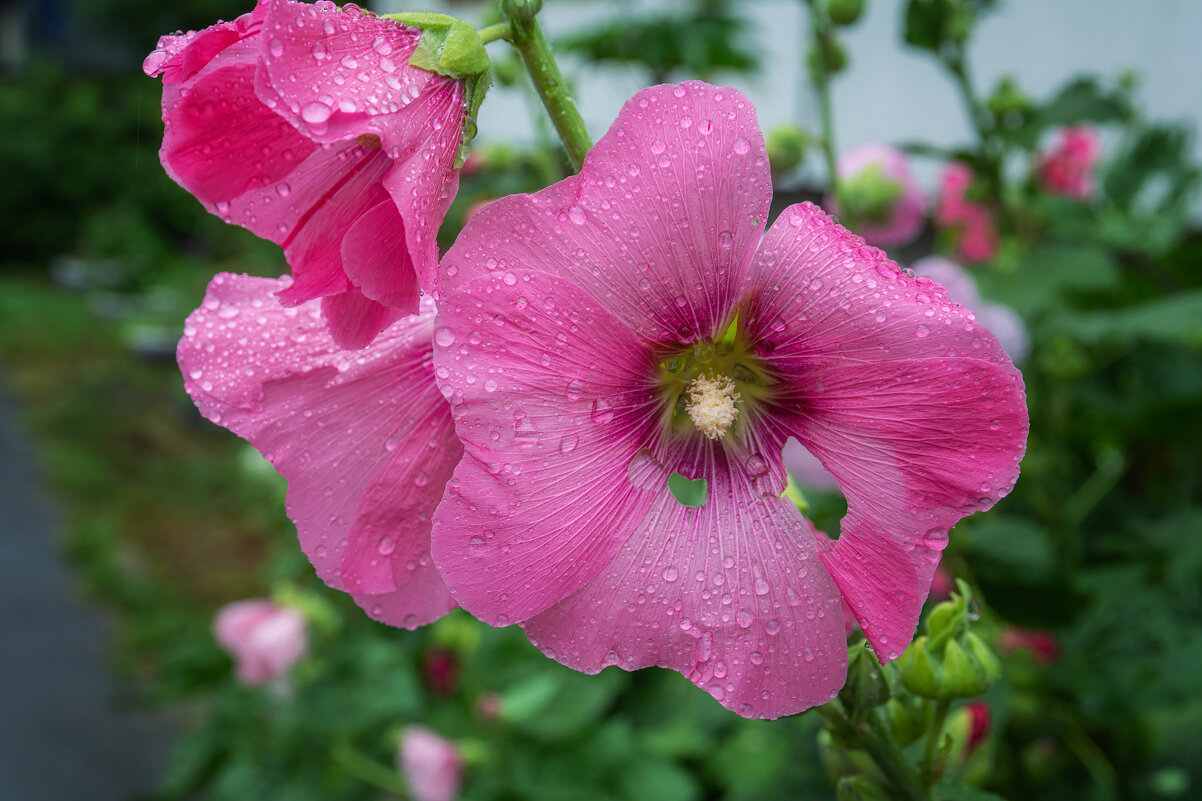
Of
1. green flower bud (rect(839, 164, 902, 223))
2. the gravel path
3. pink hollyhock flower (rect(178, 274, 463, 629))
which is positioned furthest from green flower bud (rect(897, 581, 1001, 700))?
the gravel path

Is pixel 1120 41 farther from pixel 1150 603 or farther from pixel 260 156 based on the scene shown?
pixel 260 156

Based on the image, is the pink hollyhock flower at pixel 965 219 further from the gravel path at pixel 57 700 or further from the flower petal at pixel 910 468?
the gravel path at pixel 57 700

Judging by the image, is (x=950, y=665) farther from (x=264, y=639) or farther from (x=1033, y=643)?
(x=264, y=639)

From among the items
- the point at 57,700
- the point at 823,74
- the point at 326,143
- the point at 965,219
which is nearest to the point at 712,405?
the point at 326,143

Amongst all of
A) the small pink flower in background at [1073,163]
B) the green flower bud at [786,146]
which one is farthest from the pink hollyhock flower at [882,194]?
the small pink flower in background at [1073,163]

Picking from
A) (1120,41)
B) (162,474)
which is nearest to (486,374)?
(1120,41)

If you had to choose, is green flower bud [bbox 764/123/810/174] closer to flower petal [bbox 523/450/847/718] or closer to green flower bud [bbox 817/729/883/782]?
green flower bud [bbox 817/729/883/782]
